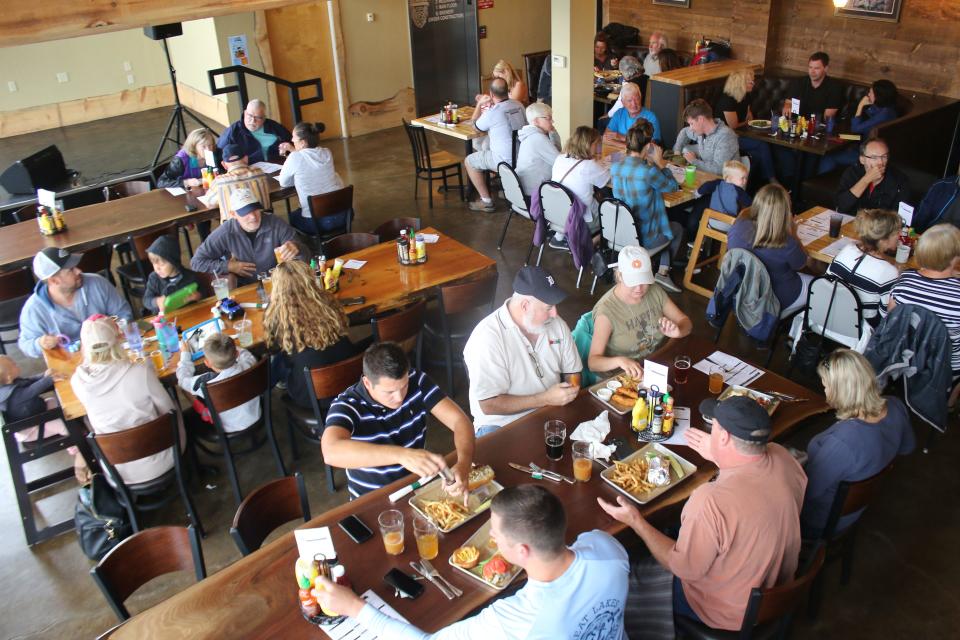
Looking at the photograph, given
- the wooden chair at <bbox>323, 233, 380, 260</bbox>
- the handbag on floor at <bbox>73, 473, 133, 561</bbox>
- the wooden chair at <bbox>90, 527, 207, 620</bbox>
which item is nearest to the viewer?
the wooden chair at <bbox>90, 527, 207, 620</bbox>

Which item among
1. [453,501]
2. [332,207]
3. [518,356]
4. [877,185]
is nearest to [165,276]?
[332,207]

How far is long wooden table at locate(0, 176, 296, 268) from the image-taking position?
243 inches

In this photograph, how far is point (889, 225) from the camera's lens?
4895mm

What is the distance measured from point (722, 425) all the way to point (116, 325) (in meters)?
3.69

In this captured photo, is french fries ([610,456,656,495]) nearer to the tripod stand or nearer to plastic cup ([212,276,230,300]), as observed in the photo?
plastic cup ([212,276,230,300])

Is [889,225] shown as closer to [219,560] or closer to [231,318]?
[231,318]

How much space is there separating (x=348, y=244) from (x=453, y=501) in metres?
Answer: 3.41

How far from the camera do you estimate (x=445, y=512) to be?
303 centimetres

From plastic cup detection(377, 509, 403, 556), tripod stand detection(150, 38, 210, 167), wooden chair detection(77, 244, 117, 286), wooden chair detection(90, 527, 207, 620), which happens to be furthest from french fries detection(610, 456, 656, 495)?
tripod stand detection(150, 38, 210, 167)

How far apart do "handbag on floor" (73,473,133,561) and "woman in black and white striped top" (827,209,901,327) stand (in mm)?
4639

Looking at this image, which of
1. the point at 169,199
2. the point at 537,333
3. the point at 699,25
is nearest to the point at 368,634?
the point at 537,333

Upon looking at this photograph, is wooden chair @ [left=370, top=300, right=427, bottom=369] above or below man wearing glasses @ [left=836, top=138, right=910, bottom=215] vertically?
below

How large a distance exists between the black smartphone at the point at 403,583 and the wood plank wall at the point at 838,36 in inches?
343

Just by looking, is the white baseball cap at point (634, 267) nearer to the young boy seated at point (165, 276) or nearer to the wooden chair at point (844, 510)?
the wooden chair at point (844, 510)
